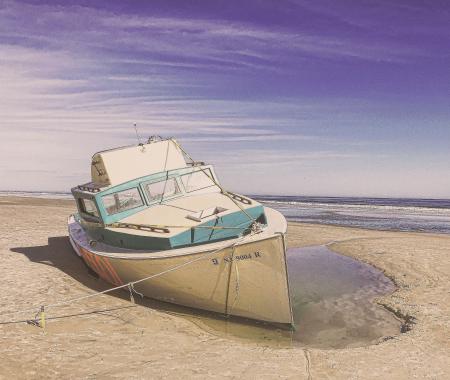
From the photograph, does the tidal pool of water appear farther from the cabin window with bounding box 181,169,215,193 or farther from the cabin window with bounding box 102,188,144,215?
the cabin window with bounding box 181,169,215,193

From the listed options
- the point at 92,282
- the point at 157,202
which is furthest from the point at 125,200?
the point at 92,282

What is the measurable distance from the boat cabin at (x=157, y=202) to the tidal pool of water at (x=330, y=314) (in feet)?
7.43

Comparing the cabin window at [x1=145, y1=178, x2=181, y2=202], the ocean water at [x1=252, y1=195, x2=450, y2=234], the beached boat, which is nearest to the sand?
the beached boat

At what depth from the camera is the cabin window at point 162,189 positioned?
11992 mm

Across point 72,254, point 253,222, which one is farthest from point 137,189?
point 72,254

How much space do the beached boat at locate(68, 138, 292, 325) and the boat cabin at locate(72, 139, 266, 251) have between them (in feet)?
0.10

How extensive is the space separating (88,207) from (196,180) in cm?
364

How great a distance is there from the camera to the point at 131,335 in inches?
327

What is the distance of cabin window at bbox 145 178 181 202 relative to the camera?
12.0 meters

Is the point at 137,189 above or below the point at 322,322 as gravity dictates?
above

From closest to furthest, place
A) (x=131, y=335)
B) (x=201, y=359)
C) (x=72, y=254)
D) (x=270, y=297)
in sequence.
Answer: (x=201, y=359) < (x=131, y=335) < (x=270, y=297) < (x=72, y=254)

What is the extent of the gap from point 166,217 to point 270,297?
3.64 metres

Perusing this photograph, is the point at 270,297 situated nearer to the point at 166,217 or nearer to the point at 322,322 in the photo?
the point at 322,322

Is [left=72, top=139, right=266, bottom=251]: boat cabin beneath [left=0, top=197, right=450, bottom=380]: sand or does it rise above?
above
